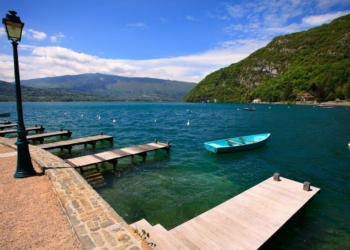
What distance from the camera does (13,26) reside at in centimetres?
775

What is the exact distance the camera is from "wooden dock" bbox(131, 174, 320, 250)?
6.28 meters

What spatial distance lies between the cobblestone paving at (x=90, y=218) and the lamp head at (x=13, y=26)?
6028 millimetres

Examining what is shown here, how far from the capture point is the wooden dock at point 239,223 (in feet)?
20.6

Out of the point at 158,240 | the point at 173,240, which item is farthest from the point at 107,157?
the point at 173,240

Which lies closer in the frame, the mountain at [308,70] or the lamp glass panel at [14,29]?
the lamp glass panel at [14,29]

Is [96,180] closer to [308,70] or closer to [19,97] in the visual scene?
[19,97]

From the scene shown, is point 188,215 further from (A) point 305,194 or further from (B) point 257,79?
(B) point 257,79

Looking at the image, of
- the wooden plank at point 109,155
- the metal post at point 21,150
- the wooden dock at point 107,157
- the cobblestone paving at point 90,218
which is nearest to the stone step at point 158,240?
the cobblestone paving at point 90,218

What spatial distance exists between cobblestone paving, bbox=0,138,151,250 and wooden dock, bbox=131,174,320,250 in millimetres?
1488

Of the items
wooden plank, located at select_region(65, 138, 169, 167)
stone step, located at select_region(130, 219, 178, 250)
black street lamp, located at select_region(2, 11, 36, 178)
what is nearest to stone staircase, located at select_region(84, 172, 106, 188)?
wooden plank, located at select_region(65, 138, 169, 167)

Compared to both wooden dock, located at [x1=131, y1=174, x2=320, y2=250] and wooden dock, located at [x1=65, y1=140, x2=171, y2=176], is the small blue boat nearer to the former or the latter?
wooden dock, located at [x1=65, y1=140, x2=171, y2=176]

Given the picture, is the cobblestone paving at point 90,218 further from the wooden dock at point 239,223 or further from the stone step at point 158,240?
the wooden dock at point 239,223

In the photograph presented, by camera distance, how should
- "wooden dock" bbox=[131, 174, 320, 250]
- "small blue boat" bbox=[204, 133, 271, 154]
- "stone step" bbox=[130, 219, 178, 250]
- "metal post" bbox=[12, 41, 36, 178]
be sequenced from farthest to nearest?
"small blue boat" bbox=[204, 133, 271, 154]
"metal post" bbox=[12, 41, 36, 178]
"wooden dock" bbox=[131, 174, 320, 250]
"stone step" bbox=[130, 219, 178, 250]

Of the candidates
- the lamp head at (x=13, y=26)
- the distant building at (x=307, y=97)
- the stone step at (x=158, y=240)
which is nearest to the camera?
the stone step at (x=158, y=240)
